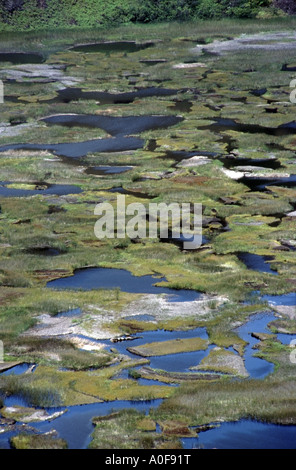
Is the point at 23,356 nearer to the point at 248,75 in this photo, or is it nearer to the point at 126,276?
the point at 126,276

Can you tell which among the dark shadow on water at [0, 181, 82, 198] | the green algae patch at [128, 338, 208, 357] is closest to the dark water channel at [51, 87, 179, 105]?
the dark shadow on water at [0, 181, 82, 198]

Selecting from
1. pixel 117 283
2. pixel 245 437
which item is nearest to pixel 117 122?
pixel 117 283

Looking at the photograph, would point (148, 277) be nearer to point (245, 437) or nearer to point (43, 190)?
point (245, 437)
